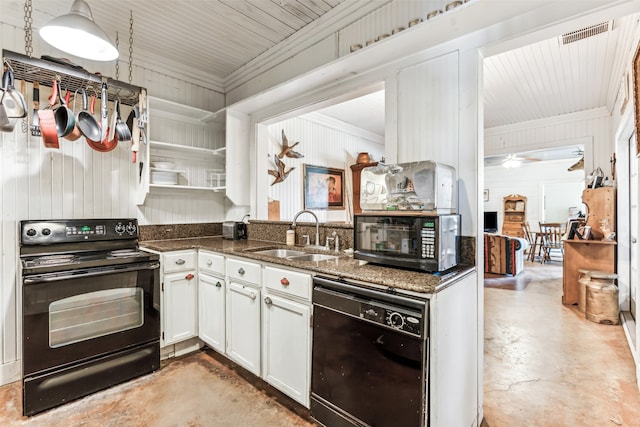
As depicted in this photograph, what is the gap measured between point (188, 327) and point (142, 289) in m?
0.54

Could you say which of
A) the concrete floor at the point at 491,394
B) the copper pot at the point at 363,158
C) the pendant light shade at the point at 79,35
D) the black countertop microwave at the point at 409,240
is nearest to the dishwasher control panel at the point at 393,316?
the black countertop microwave at the point at 409,240

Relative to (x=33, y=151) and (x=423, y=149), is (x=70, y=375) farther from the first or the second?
(x=423, y=149)

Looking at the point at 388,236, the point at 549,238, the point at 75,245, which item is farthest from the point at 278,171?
the point at 549,238

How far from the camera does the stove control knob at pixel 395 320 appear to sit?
1.36 meters

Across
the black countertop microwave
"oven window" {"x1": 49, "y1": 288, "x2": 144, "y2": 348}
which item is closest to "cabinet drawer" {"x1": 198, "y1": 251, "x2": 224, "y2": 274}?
"oven window" {"x1": 49, "y1": 288, "x2": 144, "y2": 348}

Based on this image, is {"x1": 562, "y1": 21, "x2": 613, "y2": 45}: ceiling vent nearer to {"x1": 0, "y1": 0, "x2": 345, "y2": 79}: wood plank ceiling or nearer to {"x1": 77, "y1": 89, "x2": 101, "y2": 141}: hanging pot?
{"x1": 0, "y1": 0, "x2": 345, "y2": 79}: wood plank ceiling

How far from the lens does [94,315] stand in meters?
2.16

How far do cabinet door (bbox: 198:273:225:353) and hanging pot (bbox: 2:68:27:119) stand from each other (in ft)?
5.31

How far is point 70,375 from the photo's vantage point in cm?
204

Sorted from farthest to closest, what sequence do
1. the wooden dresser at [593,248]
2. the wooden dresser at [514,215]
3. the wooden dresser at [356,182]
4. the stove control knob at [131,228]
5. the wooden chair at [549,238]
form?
the wooden dresser at [514,215], the wooden chair at [549,238], the wooden dresser at [356,182], the wooden dresser at [593,248], the stove control knob at [131,228]

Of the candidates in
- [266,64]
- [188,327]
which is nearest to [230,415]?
[188,327]

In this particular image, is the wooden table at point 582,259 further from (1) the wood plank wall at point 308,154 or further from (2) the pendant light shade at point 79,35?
(2) the pendant light shade at point 79,35

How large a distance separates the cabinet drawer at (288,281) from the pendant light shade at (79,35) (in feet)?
5.34

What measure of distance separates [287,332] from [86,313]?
1.41 metres
